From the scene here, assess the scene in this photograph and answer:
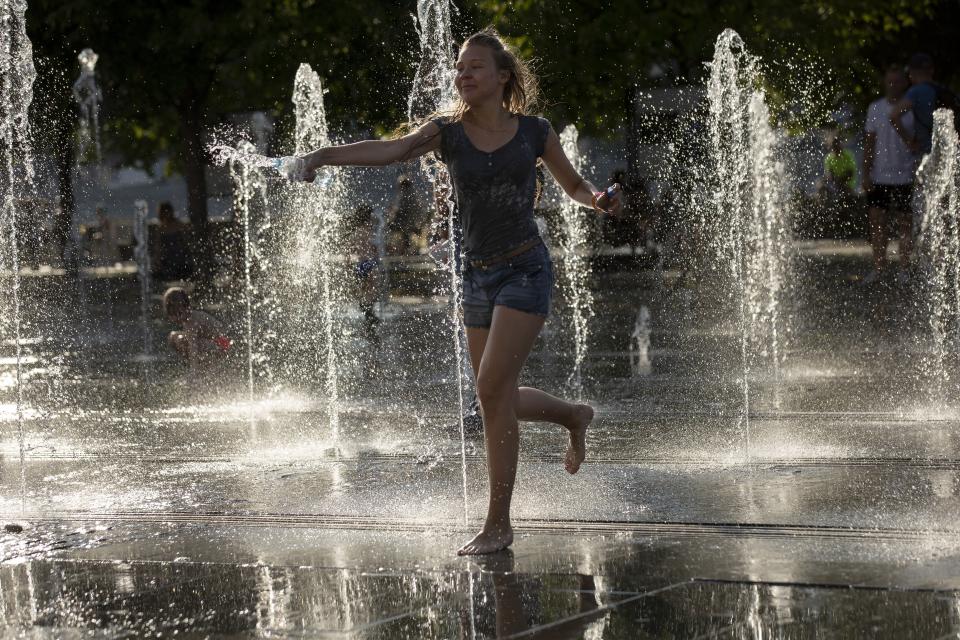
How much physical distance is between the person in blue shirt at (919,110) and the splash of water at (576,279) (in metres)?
3.19

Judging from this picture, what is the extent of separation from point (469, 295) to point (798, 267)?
15.5 m

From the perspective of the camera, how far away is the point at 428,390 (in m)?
9.45

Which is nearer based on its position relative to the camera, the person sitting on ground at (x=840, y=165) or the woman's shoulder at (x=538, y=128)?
the woman's shoulder at (x=538, y=128)

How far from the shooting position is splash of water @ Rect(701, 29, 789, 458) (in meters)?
17.5

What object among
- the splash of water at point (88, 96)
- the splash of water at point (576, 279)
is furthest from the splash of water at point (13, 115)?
the splash of water at point (576, 279)

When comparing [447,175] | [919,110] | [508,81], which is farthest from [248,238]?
[508,81]

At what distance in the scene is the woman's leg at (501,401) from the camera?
4.77 meters

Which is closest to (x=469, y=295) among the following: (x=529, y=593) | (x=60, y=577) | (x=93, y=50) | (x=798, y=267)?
(x=529, y=593)

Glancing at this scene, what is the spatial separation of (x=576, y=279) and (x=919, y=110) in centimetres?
681

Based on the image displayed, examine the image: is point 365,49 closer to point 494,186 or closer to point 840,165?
point 840,165

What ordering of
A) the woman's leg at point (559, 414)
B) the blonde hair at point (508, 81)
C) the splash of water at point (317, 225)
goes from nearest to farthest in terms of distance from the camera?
1. the blonde hair at point (508, 81)
2. the woman's leg at point (559, 414)
3. the splash of water at point (317, 225)

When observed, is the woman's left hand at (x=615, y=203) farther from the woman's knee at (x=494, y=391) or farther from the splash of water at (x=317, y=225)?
the splash of water at (x=317, y=225)

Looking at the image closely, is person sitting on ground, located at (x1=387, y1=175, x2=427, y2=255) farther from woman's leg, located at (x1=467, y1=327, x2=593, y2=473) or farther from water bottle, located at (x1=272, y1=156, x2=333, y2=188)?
water bottle, located at (x1=272, y1=156, x2=333, y2=188)

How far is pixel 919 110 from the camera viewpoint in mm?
14852
